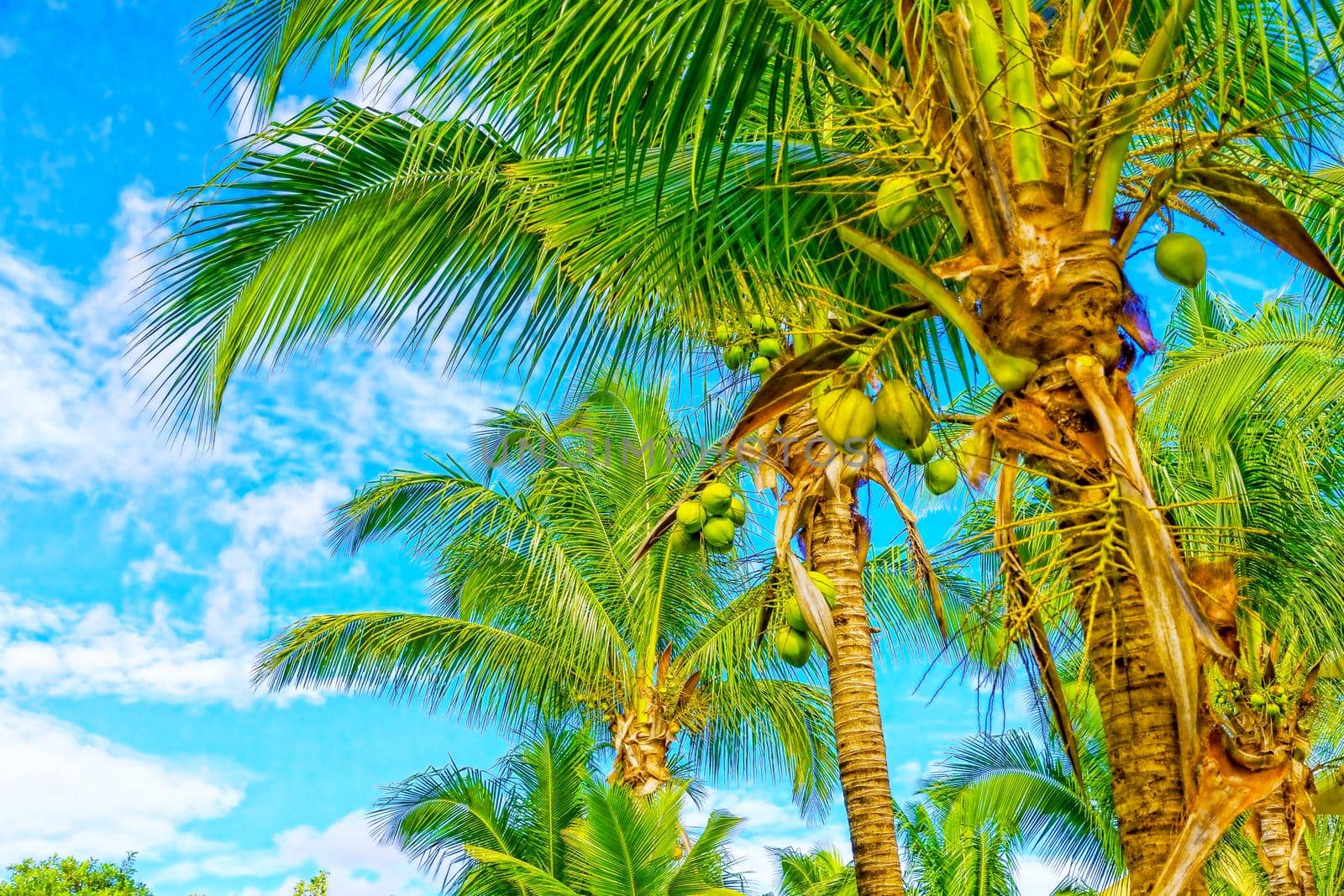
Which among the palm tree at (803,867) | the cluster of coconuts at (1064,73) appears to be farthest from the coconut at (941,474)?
the palm tree at (803,867)

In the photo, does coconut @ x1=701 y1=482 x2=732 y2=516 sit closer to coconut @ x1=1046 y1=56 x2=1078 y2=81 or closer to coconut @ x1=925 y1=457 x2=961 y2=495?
coconut @ x1=925 y1=457 x2=961 y2=495

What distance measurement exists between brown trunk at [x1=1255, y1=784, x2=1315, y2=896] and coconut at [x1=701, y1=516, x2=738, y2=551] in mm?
7184

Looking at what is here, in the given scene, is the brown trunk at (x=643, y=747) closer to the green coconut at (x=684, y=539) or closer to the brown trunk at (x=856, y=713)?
the brown trunk at (x=856, y=713)

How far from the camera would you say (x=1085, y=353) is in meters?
2.22

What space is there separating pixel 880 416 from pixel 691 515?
64.9 inches

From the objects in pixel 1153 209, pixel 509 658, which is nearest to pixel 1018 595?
pixel 1153 209

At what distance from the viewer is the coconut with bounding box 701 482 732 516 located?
12.8 feet

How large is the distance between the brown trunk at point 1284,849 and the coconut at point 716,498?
7.20 m

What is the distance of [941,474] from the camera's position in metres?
2.91

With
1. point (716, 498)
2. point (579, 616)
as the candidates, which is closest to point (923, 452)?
point (716, 498)

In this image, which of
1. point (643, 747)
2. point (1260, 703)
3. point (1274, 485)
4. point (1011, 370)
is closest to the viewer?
point (1011, 370)

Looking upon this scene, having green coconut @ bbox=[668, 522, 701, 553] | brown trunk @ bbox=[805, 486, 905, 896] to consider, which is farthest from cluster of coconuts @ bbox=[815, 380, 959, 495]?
brown trunk @ bbox=[805, 486, 905, 896]

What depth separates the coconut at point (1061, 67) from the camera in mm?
2312

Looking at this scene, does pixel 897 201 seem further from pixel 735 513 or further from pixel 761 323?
pixel 761 323
